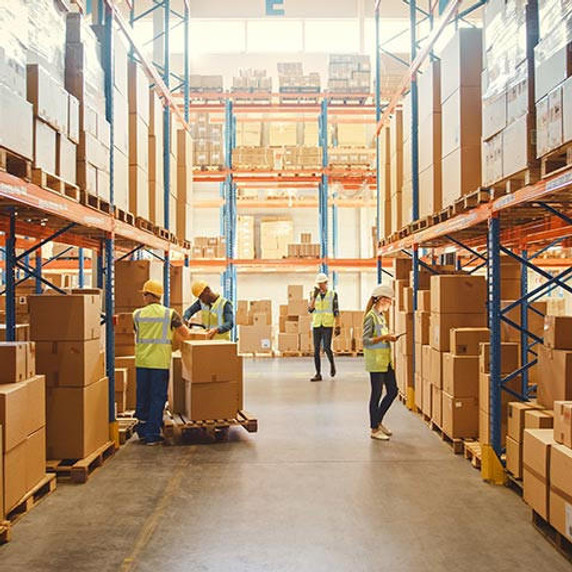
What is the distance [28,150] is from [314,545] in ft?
11.4

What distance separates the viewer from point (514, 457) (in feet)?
18.0

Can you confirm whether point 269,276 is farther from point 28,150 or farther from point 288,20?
point 28,150

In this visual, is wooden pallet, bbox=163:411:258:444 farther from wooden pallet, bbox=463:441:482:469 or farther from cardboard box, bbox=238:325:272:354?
cardboard box, bbox=238:325:272:354

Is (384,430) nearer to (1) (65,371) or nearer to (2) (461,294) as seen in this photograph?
(2) (461,294)

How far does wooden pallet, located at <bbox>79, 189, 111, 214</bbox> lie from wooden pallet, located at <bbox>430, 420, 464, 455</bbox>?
425cm

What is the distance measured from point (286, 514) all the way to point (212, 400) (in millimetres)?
2482

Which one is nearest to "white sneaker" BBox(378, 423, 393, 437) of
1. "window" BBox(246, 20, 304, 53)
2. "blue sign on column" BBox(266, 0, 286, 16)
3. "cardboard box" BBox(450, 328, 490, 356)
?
"cardboard box" BBox(450, 328, 490, 356)

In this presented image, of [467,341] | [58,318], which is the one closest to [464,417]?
[467,341]

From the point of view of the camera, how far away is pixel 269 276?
20.5m

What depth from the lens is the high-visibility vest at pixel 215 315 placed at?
8.34 metres

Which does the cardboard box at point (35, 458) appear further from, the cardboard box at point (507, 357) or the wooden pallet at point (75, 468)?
the cardboard box at point (507, 357)

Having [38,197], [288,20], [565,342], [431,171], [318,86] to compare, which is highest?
[288,20]

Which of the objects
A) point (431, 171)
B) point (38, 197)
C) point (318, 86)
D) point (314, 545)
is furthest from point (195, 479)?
point (318, 86)

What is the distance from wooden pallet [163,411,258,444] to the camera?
725cm
